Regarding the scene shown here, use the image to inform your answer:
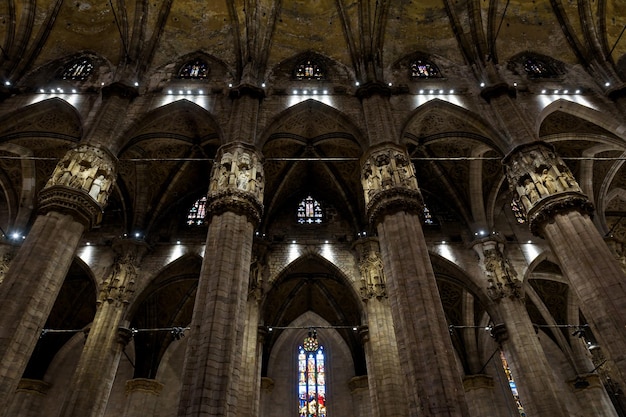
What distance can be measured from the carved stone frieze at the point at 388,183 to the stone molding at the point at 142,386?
503 inches

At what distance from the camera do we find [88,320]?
20.2 metres

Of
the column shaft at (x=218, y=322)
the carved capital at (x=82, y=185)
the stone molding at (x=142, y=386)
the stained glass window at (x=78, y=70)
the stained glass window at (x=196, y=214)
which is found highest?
the stained glass window at (x=78, y=70)

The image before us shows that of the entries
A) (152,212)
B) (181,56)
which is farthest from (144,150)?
(181,56)

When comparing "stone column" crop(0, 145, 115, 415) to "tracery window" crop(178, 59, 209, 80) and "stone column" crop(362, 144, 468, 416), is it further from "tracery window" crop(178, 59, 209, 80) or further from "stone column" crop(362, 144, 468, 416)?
"stone column" crop(362, 144, 468, 416)

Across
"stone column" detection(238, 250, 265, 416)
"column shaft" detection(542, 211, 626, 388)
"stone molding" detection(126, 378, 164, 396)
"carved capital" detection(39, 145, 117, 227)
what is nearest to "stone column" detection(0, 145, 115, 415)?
"carved capital" detection(39, 145, 117, 227)

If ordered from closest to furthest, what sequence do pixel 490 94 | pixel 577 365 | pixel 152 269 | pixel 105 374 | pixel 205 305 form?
1. pixel 205 305
2. pixel 105 374
3. pixel 490 94
4. pixel 152 269
5. pixel 577 365

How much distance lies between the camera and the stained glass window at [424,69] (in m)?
17.4

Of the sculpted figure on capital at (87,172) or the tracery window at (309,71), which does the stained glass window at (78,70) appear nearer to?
the sculpted figure on capital at (87,172)

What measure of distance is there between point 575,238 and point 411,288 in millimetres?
4614

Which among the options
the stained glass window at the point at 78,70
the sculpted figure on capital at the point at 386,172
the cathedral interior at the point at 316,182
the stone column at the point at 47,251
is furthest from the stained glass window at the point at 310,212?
the stained glass window at the point at 78,70

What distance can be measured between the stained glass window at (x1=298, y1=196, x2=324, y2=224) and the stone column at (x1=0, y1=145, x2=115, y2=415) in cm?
877

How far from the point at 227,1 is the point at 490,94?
34.9ft

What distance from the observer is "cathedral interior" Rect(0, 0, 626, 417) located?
12.7m

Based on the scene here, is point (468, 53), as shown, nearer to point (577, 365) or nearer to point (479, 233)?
point (479, 233)
